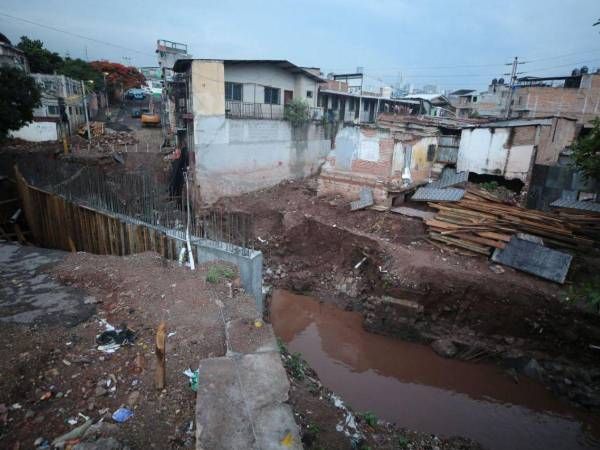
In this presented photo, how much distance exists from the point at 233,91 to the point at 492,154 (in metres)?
12.1

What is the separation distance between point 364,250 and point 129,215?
7.11 metres

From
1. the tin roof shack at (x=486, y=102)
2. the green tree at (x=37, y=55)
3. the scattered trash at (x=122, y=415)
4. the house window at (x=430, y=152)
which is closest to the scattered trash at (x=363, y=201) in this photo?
the house window at (x=430, y=152)

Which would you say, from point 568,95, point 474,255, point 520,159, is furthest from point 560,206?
point 568,95

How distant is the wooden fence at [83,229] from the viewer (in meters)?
7.67

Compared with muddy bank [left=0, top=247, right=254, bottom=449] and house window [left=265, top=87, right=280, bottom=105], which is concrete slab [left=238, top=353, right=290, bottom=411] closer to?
muddy bank [left=0, top=247, right=254, bottom=449]

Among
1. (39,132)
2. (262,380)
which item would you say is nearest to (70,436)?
(262,380)

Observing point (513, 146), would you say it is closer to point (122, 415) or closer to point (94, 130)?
point (122, 415)

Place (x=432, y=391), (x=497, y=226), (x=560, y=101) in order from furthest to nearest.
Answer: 1. (x=560, y=101)
2. (x=497, y=226)
3. (x=432, y=391)

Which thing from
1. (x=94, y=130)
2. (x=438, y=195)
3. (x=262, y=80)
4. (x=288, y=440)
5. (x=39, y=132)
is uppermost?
(x=262, y=80)

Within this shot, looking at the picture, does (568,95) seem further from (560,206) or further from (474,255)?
(474,255)

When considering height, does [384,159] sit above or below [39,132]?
below

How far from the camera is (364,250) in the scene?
37.3 feet

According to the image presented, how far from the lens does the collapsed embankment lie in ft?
27.2

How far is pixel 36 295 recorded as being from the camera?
5570mm
